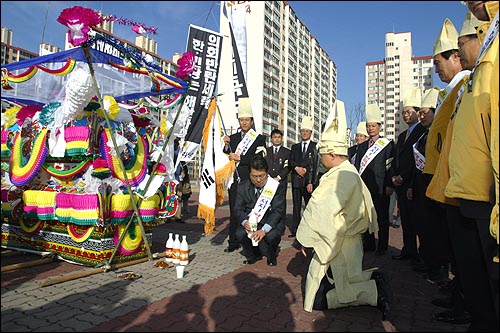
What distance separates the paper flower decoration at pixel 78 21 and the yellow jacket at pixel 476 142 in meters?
3.46

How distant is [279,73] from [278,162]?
199 feet

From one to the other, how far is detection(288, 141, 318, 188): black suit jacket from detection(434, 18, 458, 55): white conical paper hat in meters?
3.50

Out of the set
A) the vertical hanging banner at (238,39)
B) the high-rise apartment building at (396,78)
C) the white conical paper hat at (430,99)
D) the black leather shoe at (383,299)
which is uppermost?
the high-rise apartment building at (396,78)

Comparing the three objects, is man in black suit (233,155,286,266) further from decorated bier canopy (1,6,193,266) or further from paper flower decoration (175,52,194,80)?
paper flower decoration (175,52,194,80)

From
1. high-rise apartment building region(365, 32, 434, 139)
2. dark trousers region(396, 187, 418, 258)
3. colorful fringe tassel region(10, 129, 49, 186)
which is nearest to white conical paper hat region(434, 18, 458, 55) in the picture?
dark trousers region(396, 187, 418, 258)

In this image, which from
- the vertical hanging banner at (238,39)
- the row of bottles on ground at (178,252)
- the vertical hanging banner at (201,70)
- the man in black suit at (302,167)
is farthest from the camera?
the vertical hanging banner at (238,39)

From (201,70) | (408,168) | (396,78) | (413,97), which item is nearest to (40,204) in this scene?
(201,70)

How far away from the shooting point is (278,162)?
680cm

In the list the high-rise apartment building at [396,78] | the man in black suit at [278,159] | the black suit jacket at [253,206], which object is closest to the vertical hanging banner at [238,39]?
the man in black suit at [278,159]

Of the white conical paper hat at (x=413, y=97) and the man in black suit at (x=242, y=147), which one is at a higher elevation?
the white conical paper hat at (x=413, y=97)

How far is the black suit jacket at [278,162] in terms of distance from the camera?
22.1 feet

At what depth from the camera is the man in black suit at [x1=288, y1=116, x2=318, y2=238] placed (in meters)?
6.85

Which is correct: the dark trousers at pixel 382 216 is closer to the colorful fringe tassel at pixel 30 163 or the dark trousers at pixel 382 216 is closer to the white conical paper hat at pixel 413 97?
the white conical paper hat at pixel 413 97

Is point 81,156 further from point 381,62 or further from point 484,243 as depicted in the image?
point 381,62
